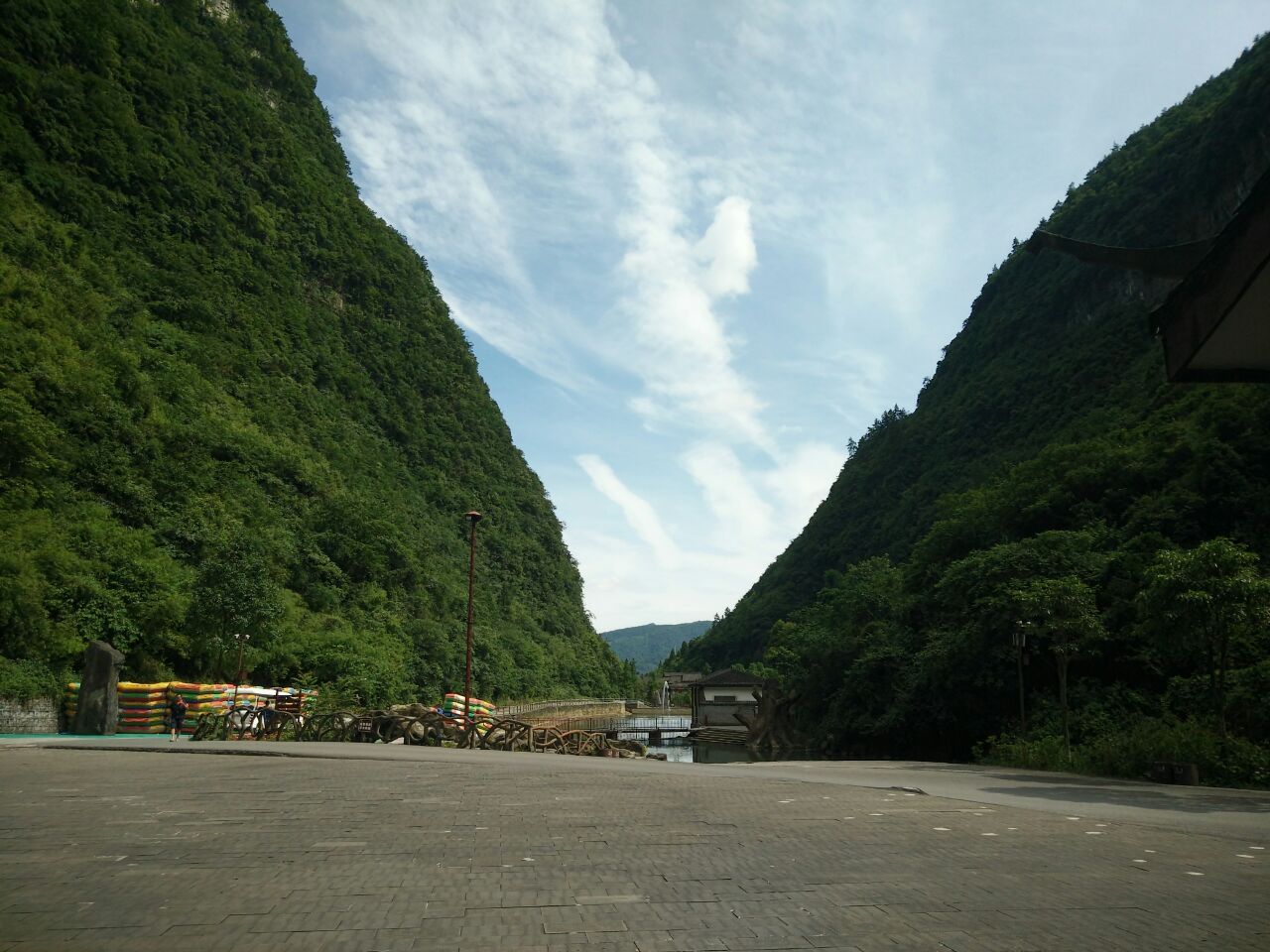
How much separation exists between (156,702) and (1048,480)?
3824 cm

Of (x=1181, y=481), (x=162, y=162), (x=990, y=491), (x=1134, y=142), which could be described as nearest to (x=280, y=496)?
(x=162, y=162)

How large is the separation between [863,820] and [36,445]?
38574 mm

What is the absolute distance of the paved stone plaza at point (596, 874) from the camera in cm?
411

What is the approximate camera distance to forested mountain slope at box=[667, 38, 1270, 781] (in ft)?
99.2

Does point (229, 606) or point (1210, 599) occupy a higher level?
point (229, 606)

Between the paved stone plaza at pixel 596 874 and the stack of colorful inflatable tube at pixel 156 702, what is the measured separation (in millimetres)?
19463

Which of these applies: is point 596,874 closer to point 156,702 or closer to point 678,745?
point 156,702

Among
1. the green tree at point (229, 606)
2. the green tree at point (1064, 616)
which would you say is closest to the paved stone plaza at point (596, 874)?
the green tree at point (1064, 616)

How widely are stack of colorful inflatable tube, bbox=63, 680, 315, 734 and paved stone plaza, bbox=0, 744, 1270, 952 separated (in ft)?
63.9

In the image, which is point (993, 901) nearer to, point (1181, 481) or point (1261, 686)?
point (1261, 686)

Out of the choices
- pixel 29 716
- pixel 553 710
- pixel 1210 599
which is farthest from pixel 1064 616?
pixel 553 710

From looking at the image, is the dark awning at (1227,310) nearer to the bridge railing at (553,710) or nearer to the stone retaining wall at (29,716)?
the stone retaining wall at (29,716)

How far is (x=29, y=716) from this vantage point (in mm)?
26719

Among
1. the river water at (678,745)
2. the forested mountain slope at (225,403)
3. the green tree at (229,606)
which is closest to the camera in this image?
the green tree at (229,606)
